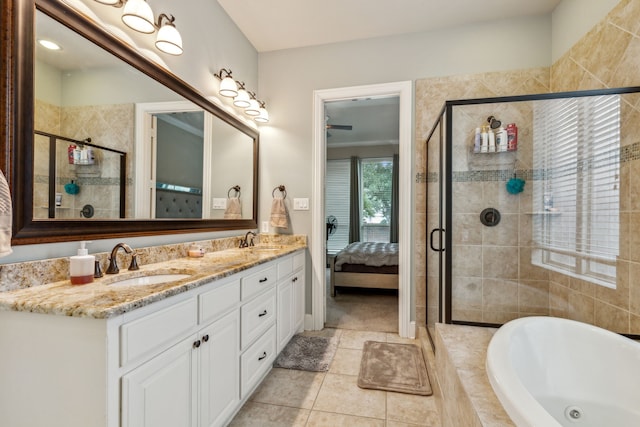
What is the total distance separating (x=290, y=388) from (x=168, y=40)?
86.5 inches

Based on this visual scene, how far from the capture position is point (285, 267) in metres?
2.25

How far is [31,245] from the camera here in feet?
3.58

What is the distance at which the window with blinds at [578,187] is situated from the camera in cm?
176

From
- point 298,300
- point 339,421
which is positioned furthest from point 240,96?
point 339,421

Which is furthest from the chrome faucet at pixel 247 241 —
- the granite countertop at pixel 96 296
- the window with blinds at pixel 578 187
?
the window with blinds at pixel 578 187

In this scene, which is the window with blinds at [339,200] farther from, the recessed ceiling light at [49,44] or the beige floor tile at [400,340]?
the recessed ceiling light at [49,44]

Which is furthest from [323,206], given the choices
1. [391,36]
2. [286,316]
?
[391,36]

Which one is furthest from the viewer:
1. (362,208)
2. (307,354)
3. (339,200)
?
(339,200)

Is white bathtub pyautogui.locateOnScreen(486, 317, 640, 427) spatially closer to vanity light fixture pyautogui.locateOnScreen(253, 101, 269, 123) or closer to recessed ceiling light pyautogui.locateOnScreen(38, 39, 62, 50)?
recessed ceiling light pyautogui.locateOnScreen(38, 39, 62, 50)

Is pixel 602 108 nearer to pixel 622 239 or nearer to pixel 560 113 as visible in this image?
pixel 560 113

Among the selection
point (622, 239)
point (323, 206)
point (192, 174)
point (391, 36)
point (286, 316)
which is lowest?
point (286, 316)

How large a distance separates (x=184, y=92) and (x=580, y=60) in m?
2.76

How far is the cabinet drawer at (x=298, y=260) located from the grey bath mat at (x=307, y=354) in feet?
2.12

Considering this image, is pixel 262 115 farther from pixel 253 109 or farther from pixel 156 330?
pixel 156 330
